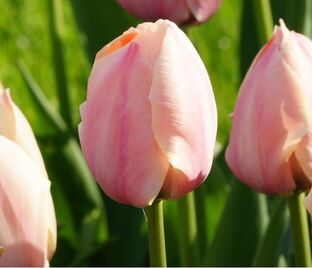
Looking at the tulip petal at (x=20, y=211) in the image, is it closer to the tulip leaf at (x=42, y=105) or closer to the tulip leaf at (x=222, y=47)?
the tulip leaf at (x=42, y=105)

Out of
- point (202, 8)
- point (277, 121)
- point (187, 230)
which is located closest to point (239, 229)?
point (187, 230)

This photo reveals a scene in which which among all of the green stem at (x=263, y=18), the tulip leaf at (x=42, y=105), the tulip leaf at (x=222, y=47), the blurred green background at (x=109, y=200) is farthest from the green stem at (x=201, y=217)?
the tulip leaf at (x=222, y=47)

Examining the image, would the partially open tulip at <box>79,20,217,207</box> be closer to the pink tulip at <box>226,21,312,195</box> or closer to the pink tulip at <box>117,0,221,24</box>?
the pink tulip at <box>226,21,312,195</box>

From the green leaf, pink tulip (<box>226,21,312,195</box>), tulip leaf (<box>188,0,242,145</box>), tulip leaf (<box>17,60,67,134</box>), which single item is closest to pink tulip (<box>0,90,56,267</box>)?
pink tulip (<box>226,21,312,195</box>)

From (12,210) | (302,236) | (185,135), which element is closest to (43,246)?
(12,210)

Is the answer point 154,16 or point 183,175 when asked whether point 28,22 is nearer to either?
point 154,16

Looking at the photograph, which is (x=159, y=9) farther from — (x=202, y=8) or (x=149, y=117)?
(x=149, y=117)

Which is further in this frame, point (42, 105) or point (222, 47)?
point (222, 47)
